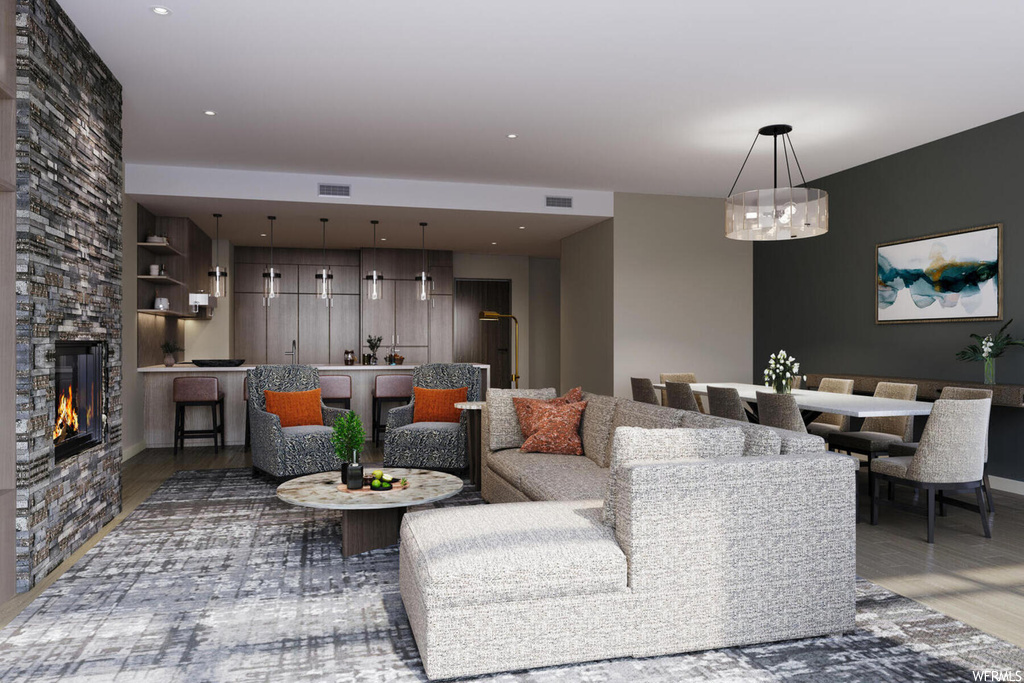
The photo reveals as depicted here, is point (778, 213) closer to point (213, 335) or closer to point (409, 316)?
point (409, 316)

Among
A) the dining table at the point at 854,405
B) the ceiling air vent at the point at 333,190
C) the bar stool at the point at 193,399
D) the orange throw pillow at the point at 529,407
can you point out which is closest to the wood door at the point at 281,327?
the bar stool at the point at 193,399

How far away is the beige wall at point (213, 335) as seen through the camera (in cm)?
978

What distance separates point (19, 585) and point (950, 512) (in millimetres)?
5392

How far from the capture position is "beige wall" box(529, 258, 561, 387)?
38.2 feet

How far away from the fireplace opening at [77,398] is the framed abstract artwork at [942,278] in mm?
6369

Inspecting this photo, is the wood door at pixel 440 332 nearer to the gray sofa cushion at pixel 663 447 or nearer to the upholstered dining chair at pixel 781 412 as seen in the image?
the upholstered dining chair at pixel 781 412

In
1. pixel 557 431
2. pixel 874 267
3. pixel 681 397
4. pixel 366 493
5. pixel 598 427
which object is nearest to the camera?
pixel 366 493

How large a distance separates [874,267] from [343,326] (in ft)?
23.7

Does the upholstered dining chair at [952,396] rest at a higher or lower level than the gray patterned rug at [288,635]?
higher

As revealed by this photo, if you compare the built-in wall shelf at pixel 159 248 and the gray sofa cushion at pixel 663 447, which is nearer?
the gray sofa cushion at pixel 663 447

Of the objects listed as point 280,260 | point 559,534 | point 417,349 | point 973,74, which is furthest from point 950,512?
point 280,260

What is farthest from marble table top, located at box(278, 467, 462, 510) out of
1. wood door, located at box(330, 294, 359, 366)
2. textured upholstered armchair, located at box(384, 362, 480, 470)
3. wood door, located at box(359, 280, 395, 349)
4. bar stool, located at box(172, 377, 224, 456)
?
wood door, located at box(330, 294, 359, 366)

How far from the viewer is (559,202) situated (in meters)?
7.86

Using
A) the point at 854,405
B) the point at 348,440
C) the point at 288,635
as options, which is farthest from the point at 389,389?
the point at 288,635
